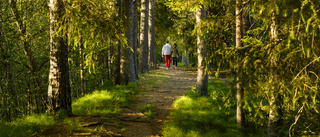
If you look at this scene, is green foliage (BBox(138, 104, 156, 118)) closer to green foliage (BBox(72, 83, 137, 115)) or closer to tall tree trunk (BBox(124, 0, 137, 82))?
green foliage (BBox(72, 83, 137, 115))

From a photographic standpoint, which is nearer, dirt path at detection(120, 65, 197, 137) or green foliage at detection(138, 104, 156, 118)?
dirt path at detection(120, 65, 197, 137)

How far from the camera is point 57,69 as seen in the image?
6.88m

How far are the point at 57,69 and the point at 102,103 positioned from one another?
2.51 m

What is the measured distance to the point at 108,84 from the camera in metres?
12.8

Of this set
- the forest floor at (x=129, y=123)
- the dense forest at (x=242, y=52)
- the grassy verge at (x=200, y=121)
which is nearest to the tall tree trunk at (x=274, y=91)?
the dense forest at (x=242, y=52)

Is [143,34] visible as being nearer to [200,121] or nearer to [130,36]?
[130,36]

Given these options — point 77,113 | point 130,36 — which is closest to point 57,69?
point 77,113

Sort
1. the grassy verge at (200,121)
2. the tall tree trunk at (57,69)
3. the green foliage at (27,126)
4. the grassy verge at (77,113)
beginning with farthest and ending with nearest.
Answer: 1. the tall tree trunk at (57,69)
2. the grassy verge at (200,121)
3. the grassy verge at (77,113)
4. the green foliage at (27,126)

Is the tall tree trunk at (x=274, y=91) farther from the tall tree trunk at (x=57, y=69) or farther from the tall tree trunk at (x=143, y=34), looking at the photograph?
the tall tree trunk at (x=143, y=34)

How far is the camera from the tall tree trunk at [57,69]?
668cm

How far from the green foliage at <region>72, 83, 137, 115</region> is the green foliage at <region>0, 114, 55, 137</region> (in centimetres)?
122

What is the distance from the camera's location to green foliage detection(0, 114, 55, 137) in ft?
18.6

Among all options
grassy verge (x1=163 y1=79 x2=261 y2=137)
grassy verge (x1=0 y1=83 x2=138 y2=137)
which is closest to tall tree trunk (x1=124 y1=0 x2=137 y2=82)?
grassy verge (x1=0 y1=83 x2=138 y2=137)

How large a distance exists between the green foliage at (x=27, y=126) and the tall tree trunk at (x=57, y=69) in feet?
1.71
